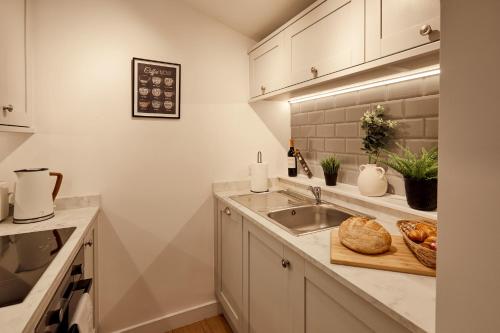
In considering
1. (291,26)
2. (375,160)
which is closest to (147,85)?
(291,26)

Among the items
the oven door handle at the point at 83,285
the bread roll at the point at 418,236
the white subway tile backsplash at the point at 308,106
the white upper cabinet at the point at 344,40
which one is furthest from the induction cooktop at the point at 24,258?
the white subway tile backsplash at the point at 308,106

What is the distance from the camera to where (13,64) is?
125 centimetres

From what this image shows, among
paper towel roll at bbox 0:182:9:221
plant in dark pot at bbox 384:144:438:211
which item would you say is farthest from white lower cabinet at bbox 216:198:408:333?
paper towel roll at bbox 0:182:9:221

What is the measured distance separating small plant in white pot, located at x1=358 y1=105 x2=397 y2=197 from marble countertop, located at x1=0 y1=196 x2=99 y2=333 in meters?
1.42

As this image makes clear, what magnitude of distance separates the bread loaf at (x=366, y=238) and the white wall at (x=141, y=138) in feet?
4.21

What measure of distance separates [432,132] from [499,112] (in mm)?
998

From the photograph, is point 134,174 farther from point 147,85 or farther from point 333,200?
point 333,200

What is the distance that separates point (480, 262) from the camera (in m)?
0.44

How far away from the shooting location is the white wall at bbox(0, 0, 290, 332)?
1555mm

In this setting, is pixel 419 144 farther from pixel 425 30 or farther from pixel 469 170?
pixel 469 170

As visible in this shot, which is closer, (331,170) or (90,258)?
(90,258)

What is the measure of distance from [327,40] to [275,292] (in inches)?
49.7

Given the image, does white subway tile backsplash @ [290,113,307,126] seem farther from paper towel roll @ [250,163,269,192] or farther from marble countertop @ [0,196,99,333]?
marble countertop @ [0,196,99,333]

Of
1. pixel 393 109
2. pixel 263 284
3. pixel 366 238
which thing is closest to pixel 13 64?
pixel 263 284
